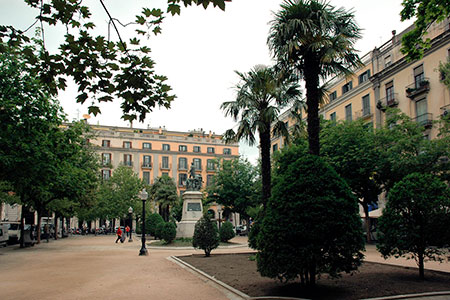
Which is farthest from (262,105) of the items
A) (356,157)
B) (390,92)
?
(390,92)

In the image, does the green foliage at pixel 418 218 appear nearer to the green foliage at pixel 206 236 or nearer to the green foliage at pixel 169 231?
the green foliage at pixel 206 236

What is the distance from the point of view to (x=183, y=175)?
241 feet

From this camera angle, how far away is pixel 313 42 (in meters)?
12.7

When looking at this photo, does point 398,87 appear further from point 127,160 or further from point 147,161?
point 127,160

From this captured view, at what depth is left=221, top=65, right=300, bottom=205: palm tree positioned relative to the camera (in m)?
15.6

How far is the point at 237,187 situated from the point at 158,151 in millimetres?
30213

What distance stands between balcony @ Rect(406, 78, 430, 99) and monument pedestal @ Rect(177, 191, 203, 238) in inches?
751

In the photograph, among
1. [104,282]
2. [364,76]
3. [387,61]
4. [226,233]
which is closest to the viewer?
[104,282]

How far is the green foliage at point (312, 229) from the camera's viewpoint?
779 centimetres

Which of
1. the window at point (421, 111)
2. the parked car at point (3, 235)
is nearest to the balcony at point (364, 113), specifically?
the window at point (421, 111)

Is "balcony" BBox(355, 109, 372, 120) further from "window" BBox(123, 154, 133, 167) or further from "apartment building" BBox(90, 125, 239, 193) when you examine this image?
"window" BBox(123, 154, 133, 167)

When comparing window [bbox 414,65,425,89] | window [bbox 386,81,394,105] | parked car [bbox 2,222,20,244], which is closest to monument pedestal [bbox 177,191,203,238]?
parked car [bbox 2,222,20,244]

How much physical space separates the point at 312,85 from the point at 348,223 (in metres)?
5.99

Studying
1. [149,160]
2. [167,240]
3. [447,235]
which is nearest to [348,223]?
[447,235]
